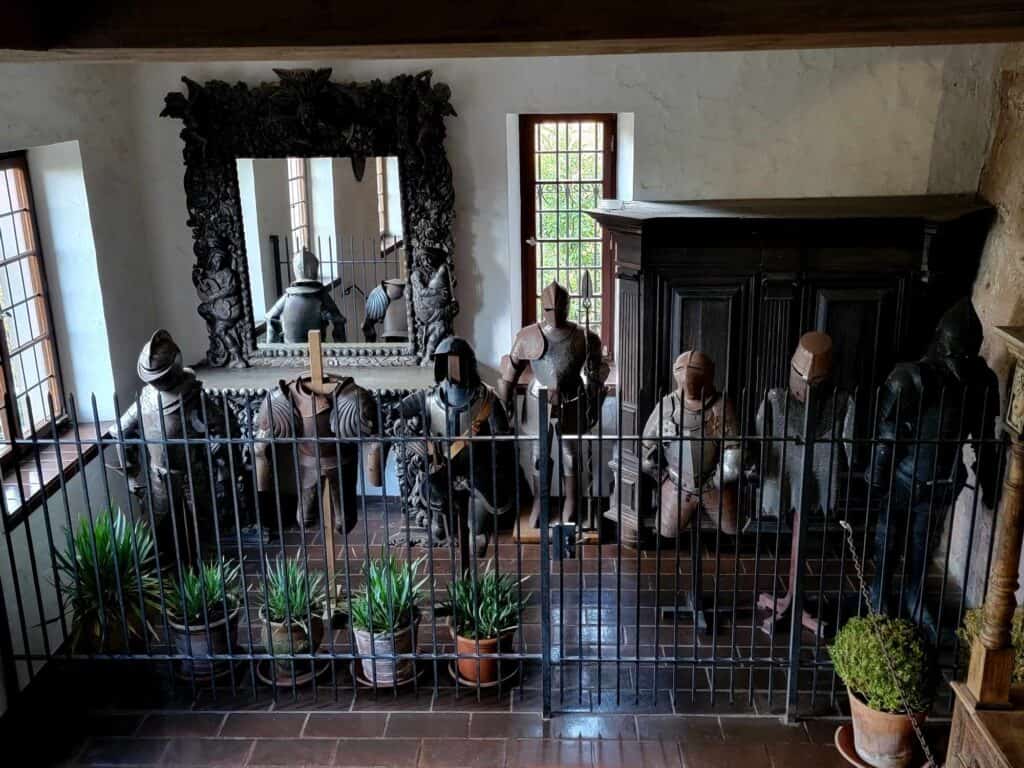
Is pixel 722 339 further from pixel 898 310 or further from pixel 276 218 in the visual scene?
pixel 276 218

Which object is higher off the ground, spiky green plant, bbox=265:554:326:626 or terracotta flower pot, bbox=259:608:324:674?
spiky green plant, bbox=265:554:326:626

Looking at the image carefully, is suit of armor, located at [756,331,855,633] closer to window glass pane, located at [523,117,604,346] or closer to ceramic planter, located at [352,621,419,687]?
ceramic planter, located at [352,621,419,687]

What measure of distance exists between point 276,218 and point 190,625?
2.80 m

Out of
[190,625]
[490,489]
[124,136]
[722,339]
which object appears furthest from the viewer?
[124,136]

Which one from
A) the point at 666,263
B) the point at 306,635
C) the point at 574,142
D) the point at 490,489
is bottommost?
the point at 306,635

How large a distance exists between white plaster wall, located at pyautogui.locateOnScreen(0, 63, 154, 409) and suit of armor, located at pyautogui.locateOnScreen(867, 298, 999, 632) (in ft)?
13.8

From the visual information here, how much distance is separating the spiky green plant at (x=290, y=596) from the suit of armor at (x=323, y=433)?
0.94ft

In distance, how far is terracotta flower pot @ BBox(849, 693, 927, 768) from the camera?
12.4 ft

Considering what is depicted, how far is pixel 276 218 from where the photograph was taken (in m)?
6.26

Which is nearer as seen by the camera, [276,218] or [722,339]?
[722,339]

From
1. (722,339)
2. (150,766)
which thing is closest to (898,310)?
(722,339)

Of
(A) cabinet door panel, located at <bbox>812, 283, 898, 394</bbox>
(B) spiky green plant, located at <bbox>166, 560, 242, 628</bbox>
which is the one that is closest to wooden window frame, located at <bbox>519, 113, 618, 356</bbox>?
(A) cabinet door panel, located at <bbox>812, 283, 898, 394</bbox>

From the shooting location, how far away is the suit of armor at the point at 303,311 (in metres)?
6.16

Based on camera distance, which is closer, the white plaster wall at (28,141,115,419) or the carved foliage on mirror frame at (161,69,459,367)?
the white plaster wall at (28,141,115,419)
